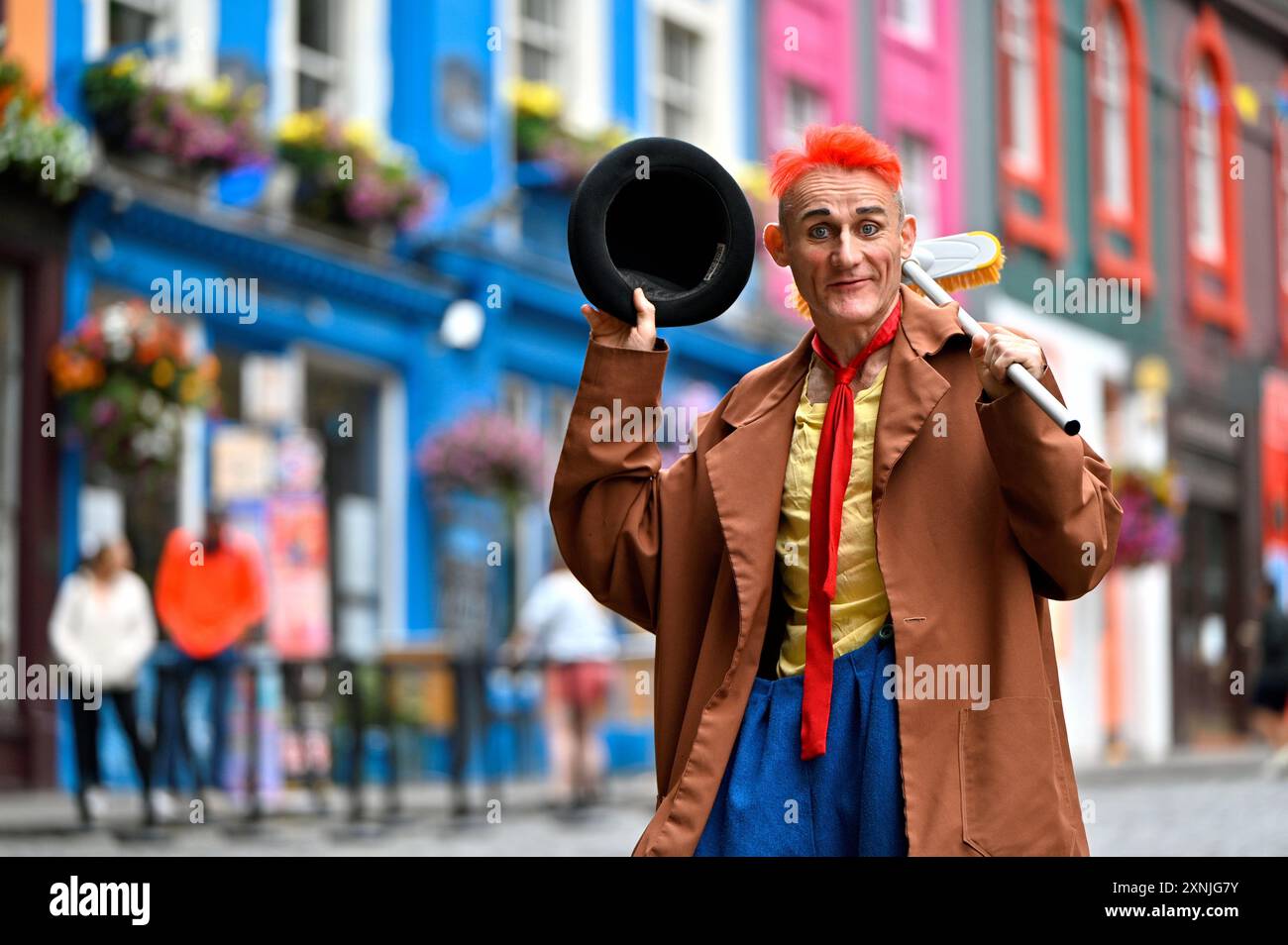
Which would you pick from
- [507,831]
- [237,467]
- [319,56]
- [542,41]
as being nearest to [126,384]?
[237,467]

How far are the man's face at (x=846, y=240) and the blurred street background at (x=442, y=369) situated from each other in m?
3.98

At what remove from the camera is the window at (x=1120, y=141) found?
25.9m

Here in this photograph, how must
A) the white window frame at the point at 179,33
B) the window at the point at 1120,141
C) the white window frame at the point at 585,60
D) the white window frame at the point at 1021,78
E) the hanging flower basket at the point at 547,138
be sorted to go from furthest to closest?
1. the window at the point at 1120,141
2. the white window frame at the point at 1021,78
3. the white window frame at the point at 585,60
4. the hanging flower basket at the point at 547,138
5. the white window frame at the point at 179,33

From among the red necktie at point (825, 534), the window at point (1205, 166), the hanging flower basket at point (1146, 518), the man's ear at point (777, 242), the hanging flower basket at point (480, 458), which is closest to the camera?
the red necktie at point (825, 534)

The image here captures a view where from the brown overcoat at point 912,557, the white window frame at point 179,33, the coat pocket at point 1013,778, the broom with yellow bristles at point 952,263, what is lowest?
the coat pocket at point 1013,778

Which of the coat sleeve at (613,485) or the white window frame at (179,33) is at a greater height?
the white window frame at (179,33)

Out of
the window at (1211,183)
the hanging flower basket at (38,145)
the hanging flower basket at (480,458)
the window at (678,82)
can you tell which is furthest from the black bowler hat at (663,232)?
the window at (1211,183)

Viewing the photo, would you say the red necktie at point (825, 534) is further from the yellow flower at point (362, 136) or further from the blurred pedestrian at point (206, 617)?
the yellow flower at point (362, 136)

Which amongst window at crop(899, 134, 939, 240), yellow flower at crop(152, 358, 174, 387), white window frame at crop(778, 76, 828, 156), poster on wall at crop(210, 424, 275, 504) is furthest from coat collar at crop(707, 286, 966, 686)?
window at crop(899, 134, 939, 240)

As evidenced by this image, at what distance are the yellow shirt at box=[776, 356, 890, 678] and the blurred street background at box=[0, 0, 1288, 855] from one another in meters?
4.01

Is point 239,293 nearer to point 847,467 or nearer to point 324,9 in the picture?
point 324,9

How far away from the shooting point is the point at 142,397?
13453 mm

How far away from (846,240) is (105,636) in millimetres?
8895

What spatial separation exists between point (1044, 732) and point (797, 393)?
634 millimetres
